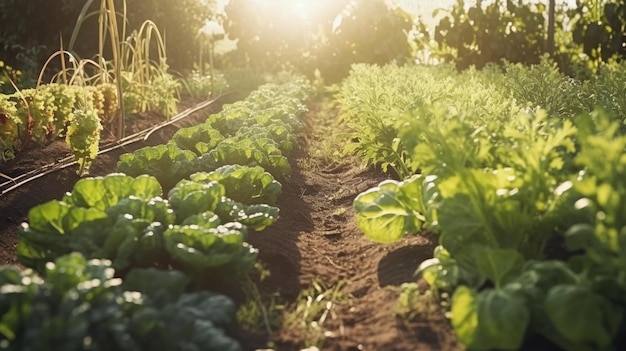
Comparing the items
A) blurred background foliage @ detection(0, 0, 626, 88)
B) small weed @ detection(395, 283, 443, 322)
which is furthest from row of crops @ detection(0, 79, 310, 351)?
blurred background foliage @ detection(0, 0, 626, 88)

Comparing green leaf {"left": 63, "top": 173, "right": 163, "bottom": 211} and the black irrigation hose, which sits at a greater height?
green leaf {"left": 63, "top": 173, "right": 163, "bottom": 211}

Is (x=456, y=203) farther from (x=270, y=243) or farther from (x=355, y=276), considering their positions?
(x=270, y=243)

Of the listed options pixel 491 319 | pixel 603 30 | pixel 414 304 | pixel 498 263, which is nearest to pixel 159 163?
pixel 414 304

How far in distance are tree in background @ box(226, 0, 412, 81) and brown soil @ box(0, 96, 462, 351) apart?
38.2 feet

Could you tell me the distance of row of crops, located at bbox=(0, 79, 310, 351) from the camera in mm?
2336

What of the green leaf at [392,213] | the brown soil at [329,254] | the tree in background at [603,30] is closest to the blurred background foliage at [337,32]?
the tree in background at [603,30]

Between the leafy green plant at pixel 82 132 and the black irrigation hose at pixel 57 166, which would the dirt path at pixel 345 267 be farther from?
the black irrigation hose at pixel 57 166

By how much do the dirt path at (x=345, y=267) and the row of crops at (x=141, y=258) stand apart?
0.24 metres

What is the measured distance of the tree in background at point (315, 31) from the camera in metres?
18.4

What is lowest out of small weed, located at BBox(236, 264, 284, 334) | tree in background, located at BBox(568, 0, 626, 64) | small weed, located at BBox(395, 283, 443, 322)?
tree in background, located at BBox(568, 0, 626, 64)

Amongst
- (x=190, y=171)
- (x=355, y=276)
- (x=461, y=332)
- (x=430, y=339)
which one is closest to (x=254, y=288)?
(x=355, y=276)

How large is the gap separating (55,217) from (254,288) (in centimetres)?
93

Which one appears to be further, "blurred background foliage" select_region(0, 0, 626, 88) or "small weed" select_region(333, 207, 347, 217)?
"blurred background foliage" select_region(0, 0, 626, 88)

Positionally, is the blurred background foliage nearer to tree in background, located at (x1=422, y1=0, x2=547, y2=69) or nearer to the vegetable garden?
tree in background, located at (x1=422, y1=0, x2=547, y2=69)
